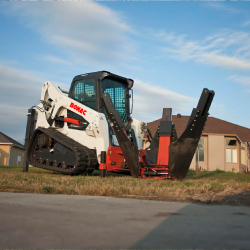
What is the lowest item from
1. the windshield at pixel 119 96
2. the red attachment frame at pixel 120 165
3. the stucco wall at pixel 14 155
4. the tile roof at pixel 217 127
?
the red attachment frame at pixel 120 165

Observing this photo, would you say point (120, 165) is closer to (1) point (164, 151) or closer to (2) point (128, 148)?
(2) point (128, 148)

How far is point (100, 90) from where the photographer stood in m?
11.4

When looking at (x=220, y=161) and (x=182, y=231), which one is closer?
(x=182, y=231)

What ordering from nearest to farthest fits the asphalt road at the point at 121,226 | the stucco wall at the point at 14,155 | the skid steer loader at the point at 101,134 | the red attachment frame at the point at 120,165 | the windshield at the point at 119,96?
the asphalt road at the point at 121,226 → the skid steer loader at the point at 101,134 → the red attachment frame at the point at 120,165 → the windshield at the point at 119,96 → the stucco wall at the point at 14,155

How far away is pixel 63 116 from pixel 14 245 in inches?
388

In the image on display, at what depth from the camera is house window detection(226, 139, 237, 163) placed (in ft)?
97.8

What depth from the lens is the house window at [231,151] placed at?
29.8 metres

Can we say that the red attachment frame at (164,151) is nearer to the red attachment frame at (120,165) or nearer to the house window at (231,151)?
the red attachment frame at (120,165)

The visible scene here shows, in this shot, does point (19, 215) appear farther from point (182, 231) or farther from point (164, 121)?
point (164, 121)

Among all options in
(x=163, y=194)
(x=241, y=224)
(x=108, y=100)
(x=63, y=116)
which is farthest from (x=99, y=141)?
(x=241, y=224)

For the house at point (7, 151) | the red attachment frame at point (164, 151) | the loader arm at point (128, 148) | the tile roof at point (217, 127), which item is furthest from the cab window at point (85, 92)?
the house at point (7, 151)

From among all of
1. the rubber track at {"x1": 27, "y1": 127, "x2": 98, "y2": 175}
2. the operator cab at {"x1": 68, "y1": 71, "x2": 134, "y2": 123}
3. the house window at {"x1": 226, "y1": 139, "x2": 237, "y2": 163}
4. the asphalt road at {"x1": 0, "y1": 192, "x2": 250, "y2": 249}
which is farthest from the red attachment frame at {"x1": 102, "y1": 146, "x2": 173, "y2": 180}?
the house window at {"x1": 226, "y1": 139, "x2": 237, "y2": 163}

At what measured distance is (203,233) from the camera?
2.82 meters

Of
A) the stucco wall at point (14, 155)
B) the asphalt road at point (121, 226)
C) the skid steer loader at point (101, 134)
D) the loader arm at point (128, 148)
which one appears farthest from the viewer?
the stucco wall at point (14, 155)
